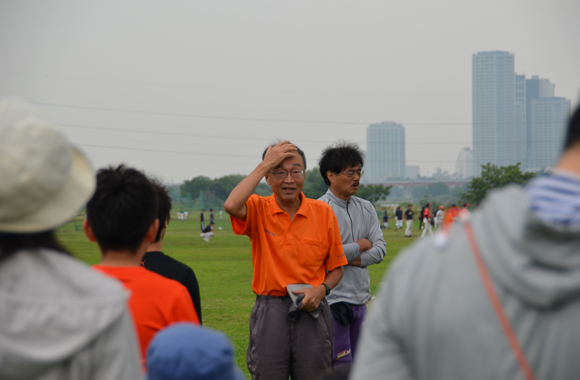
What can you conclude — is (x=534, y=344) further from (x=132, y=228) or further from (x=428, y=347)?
(x=132, y=228)

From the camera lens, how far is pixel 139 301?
225cm

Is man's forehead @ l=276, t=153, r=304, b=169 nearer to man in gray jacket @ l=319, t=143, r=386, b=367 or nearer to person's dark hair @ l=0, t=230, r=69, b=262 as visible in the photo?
man in gray jacket @ l=319, t=143, r=386, b=367

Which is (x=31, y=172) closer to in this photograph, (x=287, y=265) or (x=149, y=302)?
(x=149, y=302)

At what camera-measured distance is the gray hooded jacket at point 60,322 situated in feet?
4.14

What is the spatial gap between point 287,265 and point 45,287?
257 centimetres

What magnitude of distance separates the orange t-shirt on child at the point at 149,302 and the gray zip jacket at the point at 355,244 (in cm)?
252

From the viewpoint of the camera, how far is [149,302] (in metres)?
2.26

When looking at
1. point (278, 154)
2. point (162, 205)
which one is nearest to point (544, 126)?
point (278, 154)

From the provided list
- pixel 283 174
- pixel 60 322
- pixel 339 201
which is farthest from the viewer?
pixel 339 201

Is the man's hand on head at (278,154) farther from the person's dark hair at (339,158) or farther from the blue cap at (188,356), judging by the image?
the blue cap at (188,356)

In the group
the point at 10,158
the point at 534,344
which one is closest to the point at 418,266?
the point at 534,344

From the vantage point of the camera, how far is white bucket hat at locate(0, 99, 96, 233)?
1326mm

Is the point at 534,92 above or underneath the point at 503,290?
above

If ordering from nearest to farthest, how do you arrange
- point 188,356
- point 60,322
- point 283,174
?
point 60,322 → point 188,356 → point 283,174
